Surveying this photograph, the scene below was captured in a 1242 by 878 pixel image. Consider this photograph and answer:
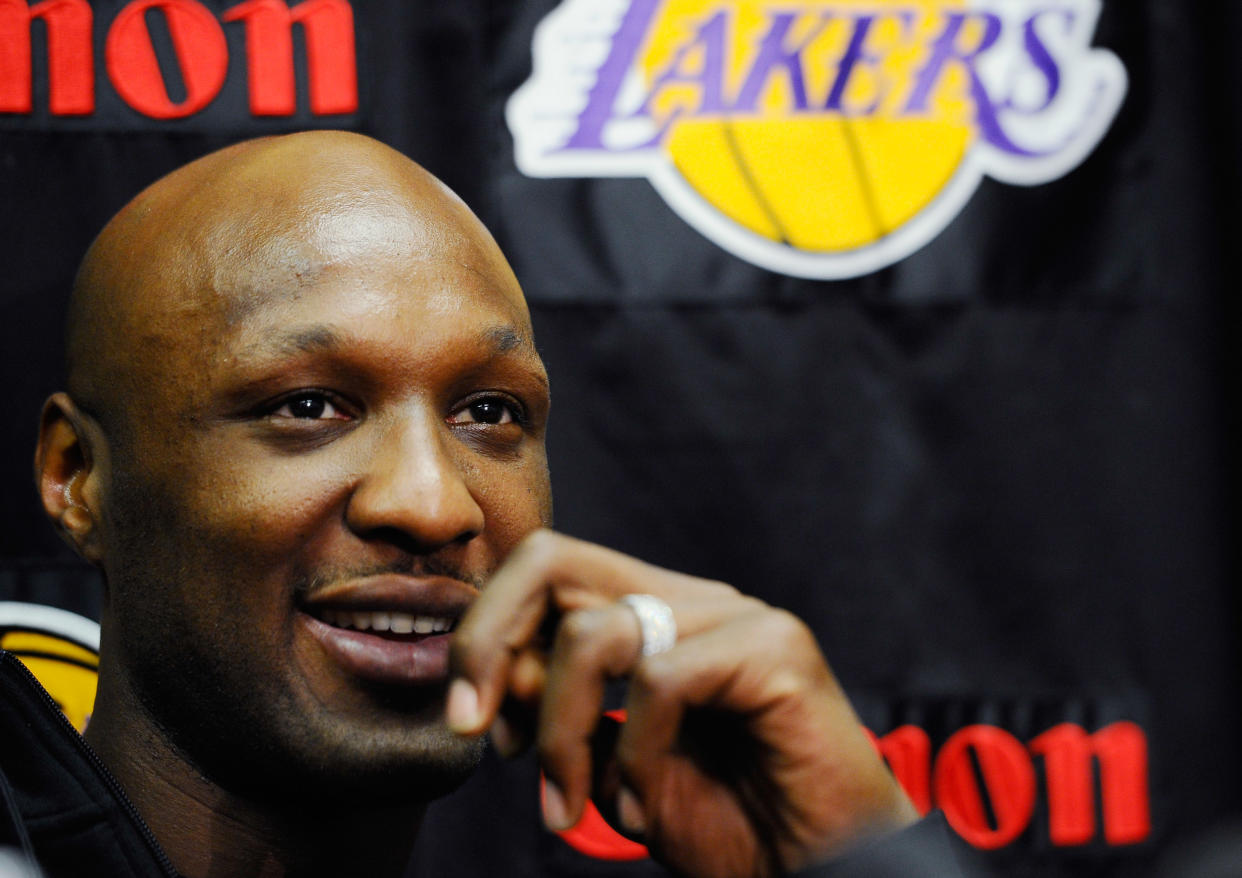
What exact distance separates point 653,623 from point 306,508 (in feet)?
1.09

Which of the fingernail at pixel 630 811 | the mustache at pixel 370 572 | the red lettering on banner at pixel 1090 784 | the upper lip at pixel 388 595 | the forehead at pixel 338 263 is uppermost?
the forehead at pixel 338 263

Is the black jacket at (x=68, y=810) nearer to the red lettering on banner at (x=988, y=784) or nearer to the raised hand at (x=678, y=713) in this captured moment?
A: the raised hand at (x=678, y=713)

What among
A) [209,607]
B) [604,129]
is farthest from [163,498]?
[604,129]

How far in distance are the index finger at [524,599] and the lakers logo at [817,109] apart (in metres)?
1.08

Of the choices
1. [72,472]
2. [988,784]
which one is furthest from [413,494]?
[988,784]

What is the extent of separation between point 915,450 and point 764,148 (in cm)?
52

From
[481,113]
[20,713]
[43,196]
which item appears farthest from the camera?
[481,113]

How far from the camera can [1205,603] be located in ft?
6.11

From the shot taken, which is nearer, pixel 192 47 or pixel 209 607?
pixel 209 607

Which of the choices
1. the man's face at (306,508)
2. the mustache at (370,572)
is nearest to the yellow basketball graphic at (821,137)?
the man's face at (306,508)

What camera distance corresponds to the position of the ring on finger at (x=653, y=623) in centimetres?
82

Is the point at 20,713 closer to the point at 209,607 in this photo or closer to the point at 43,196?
the point at 209,607

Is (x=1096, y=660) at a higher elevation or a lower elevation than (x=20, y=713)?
lower

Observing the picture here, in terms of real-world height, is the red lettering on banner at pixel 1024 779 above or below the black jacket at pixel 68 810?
below
